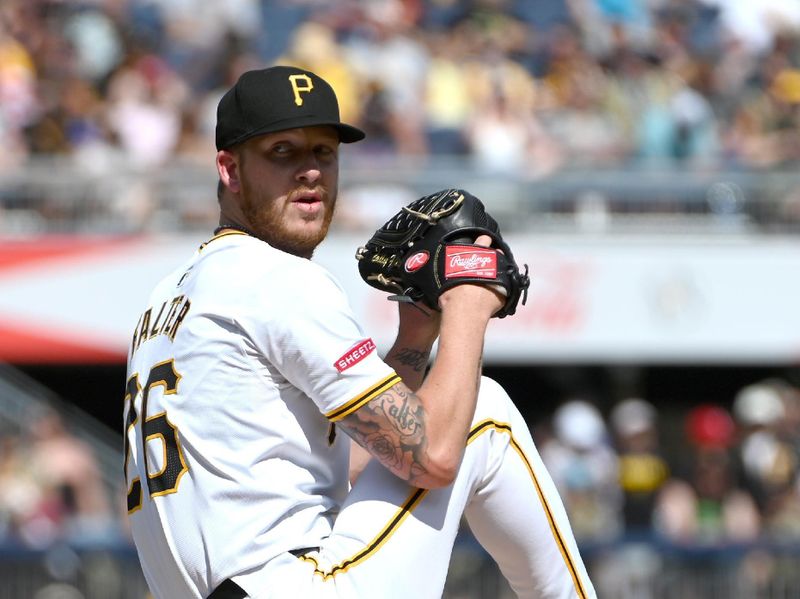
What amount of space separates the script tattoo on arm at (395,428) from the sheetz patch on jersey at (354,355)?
0.33 feet

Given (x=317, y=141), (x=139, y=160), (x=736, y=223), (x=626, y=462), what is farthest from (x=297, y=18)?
(x=317, y=141)

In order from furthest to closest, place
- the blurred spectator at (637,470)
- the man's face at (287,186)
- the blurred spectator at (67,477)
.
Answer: the blurred spectator at (637,470)
the blurred spectator at (67,477)
the man's face at (287,186)

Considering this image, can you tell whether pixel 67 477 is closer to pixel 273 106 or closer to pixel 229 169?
pixel 229 169

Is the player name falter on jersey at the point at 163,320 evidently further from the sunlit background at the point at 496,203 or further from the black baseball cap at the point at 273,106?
the sunlit background at the point at 496,203

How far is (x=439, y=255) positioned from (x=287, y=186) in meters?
0.41

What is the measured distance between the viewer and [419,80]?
1270cm

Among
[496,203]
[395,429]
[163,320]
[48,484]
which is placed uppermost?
[163,320]

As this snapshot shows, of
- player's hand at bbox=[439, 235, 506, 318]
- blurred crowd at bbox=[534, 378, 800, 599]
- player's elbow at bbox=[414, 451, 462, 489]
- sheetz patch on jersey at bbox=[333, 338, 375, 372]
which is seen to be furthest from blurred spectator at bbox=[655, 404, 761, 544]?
sheetz patch on jersey at bbox=[333, 338, 375, 372]

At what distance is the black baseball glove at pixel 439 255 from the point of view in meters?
3.73

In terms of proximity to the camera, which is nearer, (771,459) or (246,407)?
(246,407)

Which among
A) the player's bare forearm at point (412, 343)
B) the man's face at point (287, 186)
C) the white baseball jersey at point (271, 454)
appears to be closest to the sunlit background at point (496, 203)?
the player's bare forearm at point (412, 343)

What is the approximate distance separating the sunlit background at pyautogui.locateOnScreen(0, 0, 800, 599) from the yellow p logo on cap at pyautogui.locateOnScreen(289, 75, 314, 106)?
707 cm

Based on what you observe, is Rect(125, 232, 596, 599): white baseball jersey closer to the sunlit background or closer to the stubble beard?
the stubble beard

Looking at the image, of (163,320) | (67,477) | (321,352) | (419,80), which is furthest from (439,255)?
(419,80)
